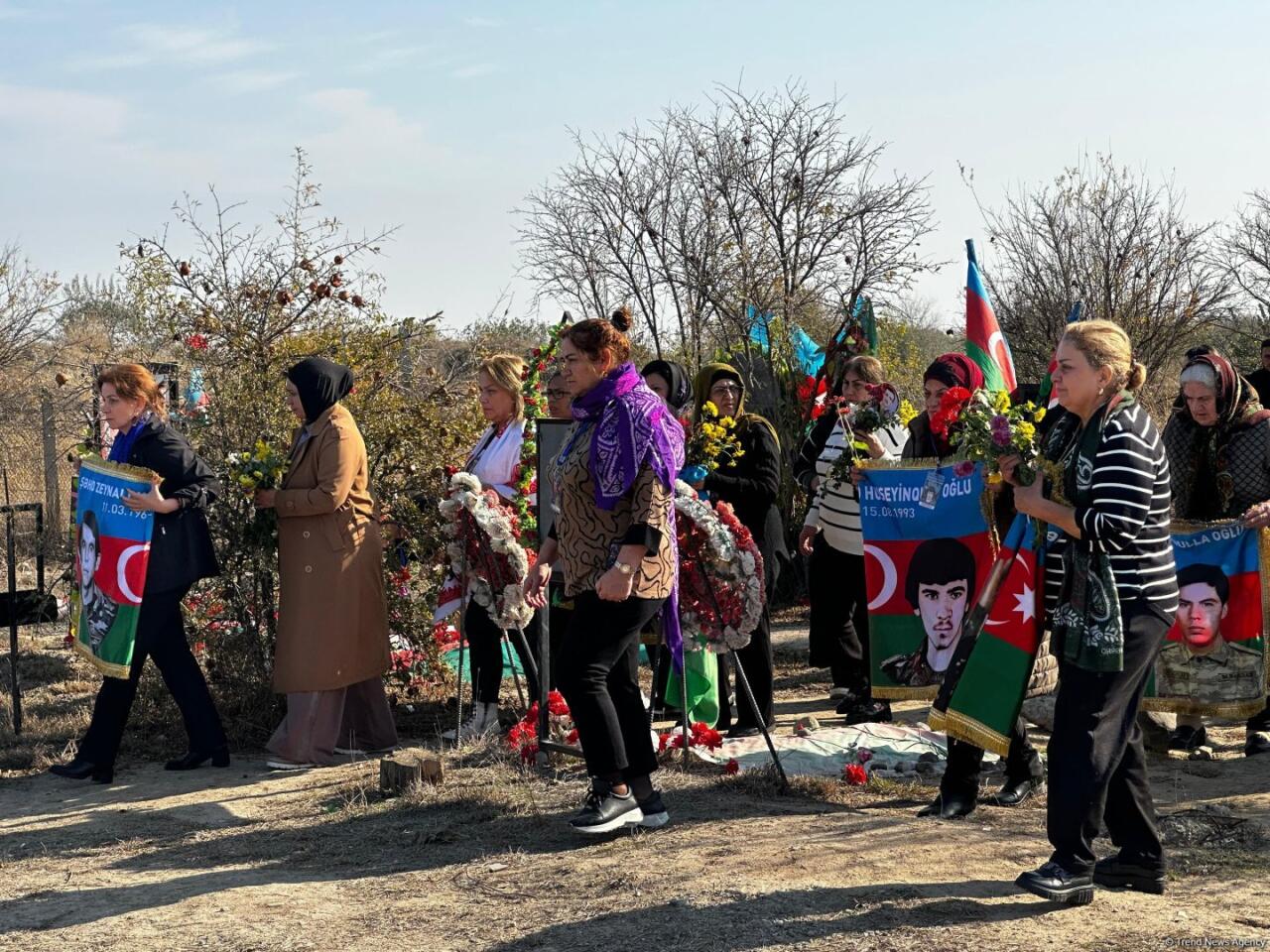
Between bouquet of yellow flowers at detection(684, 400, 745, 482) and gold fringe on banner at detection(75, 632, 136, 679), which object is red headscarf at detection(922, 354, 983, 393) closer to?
bouquet of yellow flowers at detection(684, 400, 745, 482)

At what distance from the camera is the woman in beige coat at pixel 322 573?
730 cm

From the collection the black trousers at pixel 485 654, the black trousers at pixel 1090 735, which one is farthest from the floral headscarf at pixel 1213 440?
the black trousers at pixel 485 654

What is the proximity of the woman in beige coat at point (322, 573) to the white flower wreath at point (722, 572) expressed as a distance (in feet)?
6.03

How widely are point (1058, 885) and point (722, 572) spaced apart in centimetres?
237

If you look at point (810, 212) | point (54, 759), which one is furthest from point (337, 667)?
point (810, 212)

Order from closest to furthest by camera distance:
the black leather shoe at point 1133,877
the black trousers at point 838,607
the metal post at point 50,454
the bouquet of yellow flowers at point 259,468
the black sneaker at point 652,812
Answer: the black leather shoe at point 1133,877 → the black sneaker at point 652,812 → the bouquet of yellow flowers at point 259,468 → the black trousers at point 838,607 → the metal post at point 50,454

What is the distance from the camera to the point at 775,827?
5.86 m

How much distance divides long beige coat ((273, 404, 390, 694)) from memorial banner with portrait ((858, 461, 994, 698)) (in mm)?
2618

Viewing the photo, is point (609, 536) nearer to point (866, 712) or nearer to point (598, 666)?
point (598, 666)

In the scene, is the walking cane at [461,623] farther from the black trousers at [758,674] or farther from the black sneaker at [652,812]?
the black sneaker at [652,812]

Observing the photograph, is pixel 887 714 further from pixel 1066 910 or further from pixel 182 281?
pixel 182 281

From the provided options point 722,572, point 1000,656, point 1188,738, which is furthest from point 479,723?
point 1188,738

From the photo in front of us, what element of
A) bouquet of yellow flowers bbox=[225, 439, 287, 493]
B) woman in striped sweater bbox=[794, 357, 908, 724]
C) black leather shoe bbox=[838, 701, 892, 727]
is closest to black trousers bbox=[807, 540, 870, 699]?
woman in striped sweater bbox=[794, 357, 908, 724]

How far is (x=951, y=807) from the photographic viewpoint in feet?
19.5
